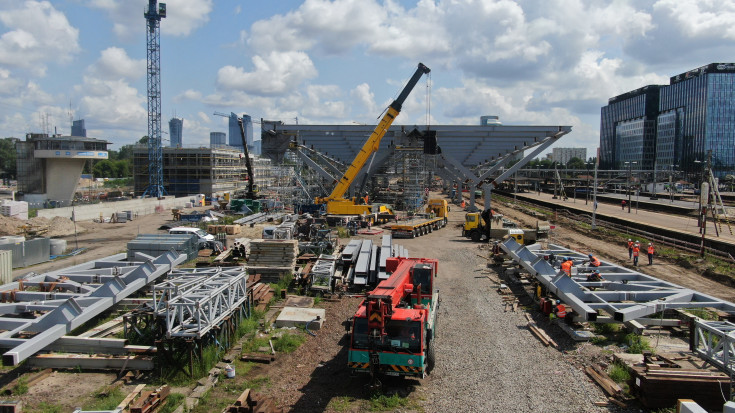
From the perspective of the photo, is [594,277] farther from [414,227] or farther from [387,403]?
[414,227]

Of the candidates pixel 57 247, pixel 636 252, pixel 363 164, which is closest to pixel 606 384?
pixel 636 252

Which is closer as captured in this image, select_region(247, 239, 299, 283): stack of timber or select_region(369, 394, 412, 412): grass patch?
select_region(369, 394, 412, 412): grass patch

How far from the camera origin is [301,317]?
14.6 metres

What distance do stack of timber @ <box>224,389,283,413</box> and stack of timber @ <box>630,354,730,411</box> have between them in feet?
22.5

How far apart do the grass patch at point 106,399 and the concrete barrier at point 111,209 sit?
29.3 metres

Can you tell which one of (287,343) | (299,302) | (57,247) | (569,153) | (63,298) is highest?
(569,153)

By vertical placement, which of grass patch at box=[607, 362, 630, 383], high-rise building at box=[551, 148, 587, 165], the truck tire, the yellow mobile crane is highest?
high-rise building at box=[551, 148, 587, 165]

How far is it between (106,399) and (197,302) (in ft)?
8.10

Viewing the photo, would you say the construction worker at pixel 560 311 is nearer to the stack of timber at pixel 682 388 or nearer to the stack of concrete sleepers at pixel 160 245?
the stack of timber at pixel 682 388

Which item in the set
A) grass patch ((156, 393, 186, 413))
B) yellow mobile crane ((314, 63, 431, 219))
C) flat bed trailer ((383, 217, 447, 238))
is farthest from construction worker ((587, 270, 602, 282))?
yellow mobile crane ((314, 63, 431, 219))

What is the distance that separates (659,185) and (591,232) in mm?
52677

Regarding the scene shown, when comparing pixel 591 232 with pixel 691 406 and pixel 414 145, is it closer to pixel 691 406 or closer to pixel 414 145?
pixel 414 145

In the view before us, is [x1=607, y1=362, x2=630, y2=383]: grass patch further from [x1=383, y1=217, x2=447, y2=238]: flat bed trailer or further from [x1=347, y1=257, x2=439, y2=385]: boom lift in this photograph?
[x1=383, y1=217, x2=447, y2=238]: flat bed trailer

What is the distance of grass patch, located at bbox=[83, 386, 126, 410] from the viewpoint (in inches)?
374
